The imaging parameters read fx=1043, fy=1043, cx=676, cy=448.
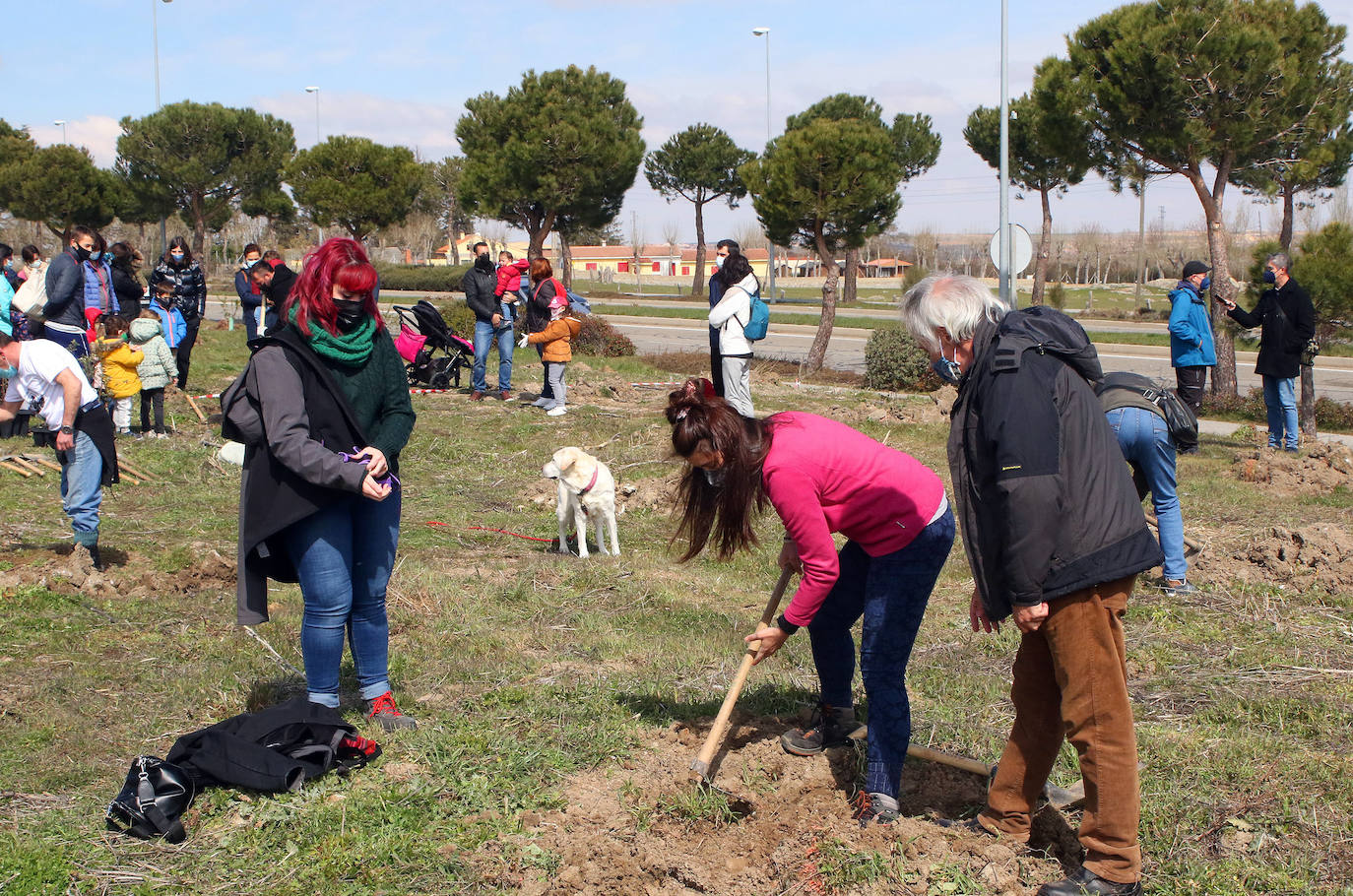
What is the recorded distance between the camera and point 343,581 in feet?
13.0

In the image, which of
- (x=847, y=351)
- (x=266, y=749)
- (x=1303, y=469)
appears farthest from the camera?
(x=847, y=351)

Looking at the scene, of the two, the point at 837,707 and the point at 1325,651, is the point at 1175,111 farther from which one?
the point at 837,707

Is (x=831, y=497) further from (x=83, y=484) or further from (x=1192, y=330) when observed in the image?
(x=1192, y=330)

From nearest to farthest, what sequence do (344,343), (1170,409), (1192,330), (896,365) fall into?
(344,343), (1170,409), (1192,330), (896,365)

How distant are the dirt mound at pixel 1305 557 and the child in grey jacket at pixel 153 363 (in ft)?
32.5

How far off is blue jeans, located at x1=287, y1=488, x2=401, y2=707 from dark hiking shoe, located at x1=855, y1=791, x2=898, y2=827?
6.60 feet

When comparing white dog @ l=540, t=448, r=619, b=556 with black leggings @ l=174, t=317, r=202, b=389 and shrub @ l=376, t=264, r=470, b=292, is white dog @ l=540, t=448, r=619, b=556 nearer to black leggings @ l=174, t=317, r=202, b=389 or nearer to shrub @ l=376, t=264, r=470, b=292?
black leggings @ l=174, t=317, r=202, b=389

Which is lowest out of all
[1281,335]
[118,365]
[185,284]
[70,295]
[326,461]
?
[326,461]

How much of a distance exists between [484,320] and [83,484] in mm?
7915

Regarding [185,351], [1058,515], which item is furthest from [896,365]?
[1058,515]

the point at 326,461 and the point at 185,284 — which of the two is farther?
the point at 185,284

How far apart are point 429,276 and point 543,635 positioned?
43400 mm

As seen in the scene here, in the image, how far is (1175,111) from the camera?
13758 millimetres

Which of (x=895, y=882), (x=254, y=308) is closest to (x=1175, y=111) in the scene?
(x=254, y=308)
